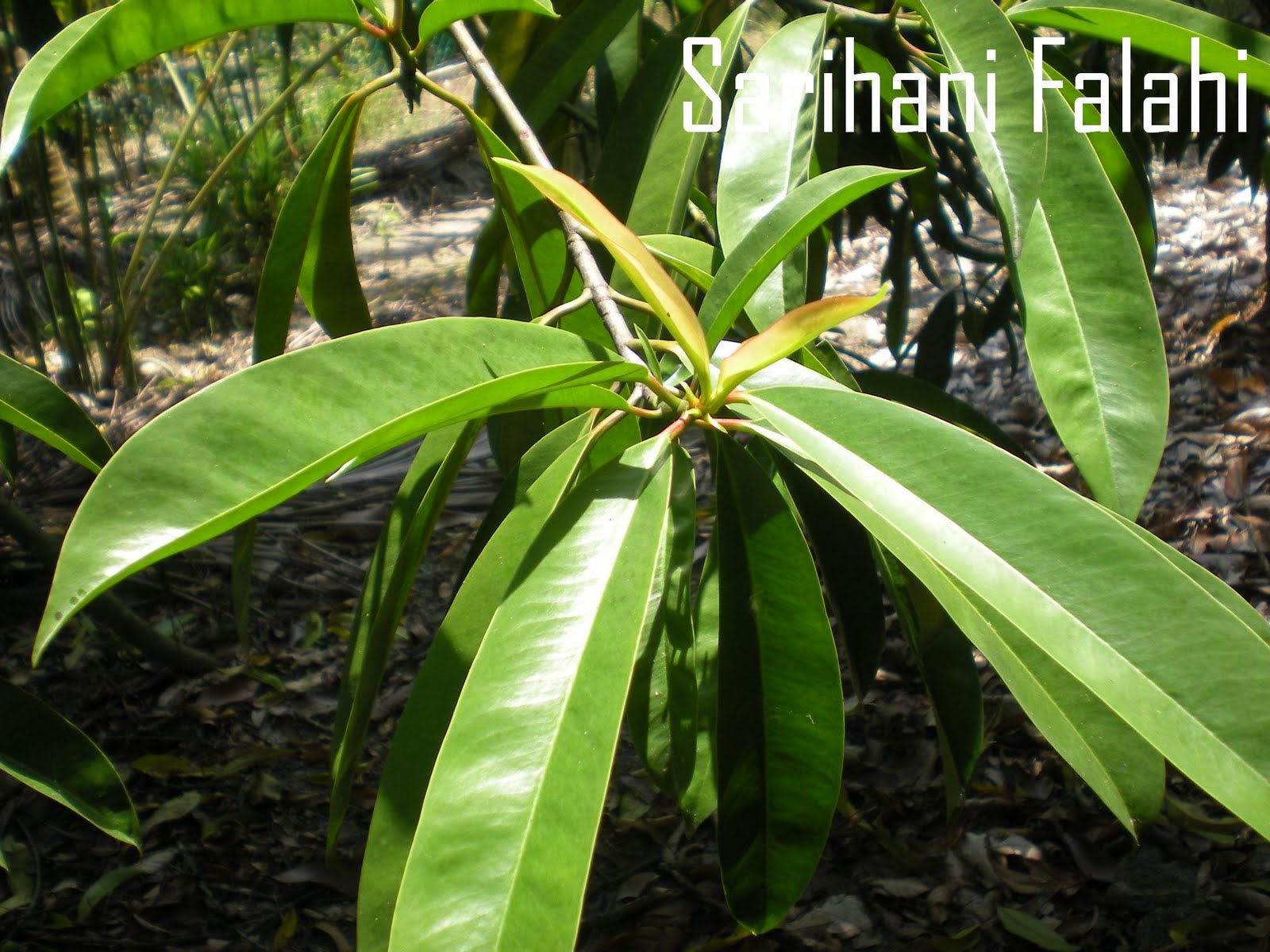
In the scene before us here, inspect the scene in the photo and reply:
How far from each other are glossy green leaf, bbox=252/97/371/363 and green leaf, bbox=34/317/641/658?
0.32m

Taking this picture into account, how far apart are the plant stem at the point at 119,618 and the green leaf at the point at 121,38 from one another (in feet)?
3.51

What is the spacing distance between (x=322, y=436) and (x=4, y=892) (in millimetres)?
1620

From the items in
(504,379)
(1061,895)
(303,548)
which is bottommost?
(1061,895)

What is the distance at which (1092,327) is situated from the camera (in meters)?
0.68

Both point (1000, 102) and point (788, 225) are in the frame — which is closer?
point (788, 225)

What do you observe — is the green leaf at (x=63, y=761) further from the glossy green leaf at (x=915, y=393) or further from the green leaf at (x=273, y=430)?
the glossy green leaf at (x=915, y=393)

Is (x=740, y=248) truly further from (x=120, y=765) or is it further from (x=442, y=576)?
(x=442, y=576)

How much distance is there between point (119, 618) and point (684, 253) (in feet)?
4.78

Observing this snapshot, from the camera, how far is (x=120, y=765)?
6.36 ft

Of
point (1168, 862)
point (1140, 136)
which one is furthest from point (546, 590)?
point (1140, 136)

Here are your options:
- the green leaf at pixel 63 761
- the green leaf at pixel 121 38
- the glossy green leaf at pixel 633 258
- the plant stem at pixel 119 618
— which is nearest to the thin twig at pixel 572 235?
the glossy green leaf at pixel 633 258

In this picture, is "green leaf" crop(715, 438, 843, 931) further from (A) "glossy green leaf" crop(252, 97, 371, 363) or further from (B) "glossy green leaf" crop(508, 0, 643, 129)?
(B) "glossy green leaf" crop(508, 0, 643, 129)

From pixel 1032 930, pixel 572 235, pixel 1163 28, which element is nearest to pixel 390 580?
pixel 572 235

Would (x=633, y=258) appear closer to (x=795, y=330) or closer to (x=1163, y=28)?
(x=795, y=330)
